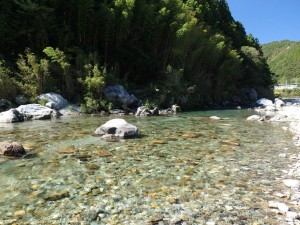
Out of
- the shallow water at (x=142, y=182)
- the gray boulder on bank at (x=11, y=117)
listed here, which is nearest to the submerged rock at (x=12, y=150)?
the shallow water at (x=142, y=182)

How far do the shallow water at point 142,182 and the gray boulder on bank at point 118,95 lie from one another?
37.6 feet

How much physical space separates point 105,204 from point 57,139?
19.4 feet

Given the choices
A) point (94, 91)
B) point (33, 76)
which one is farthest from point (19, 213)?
point (33, 76)

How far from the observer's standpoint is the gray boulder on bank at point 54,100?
747 inches

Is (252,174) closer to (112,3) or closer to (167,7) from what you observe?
(112,3)

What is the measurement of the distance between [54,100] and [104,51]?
8.00 meters

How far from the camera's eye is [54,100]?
19266 millimetres

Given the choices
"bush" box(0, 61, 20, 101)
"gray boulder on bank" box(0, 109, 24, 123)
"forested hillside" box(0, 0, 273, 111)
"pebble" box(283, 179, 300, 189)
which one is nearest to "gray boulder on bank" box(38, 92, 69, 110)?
"forested hillside" box(0, 0, 273, 111)

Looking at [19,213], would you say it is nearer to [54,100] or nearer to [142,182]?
[142,182]

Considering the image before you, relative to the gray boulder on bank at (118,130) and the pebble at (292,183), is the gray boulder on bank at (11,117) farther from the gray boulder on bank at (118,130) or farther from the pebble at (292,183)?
the pebble at (292,183)

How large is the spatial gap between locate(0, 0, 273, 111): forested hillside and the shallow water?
11456 mm

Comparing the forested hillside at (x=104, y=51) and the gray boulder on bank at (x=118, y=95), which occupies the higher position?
the forested hillside at (x=104, y=51)

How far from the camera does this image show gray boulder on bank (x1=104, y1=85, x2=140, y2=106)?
69.7ft

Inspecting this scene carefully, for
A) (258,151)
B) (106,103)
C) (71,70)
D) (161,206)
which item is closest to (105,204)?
(161,206)
